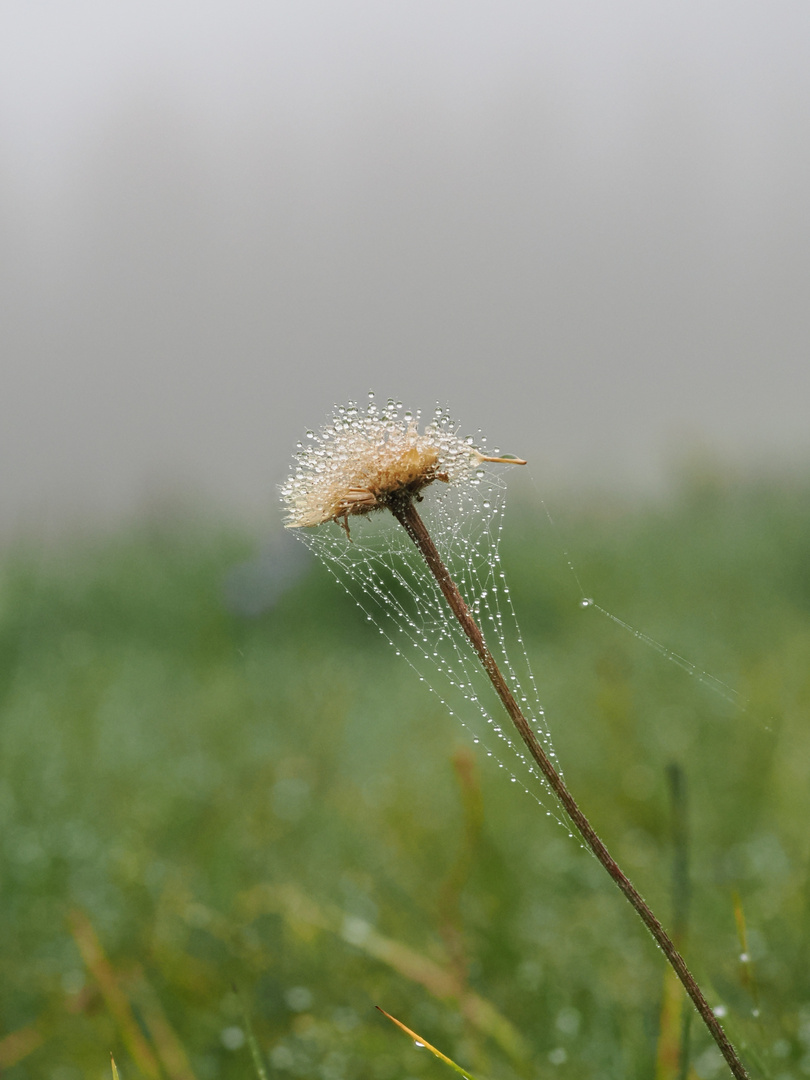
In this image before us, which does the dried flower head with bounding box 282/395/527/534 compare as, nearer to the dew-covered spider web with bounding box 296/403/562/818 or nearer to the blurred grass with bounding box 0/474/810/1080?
the dew-covered spider web with bounding box 296/403/562/818

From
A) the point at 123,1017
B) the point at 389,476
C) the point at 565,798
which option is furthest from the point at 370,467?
the point at 123,1017

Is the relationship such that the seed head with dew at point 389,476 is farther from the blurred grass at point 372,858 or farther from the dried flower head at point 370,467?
the blurred grass at point 372,858

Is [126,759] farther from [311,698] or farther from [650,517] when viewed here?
[650,517]

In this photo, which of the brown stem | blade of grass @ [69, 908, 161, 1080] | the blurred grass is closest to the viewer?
the brown stem

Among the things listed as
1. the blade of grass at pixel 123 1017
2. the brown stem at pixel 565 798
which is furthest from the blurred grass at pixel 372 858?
the brown stem at pixel 565 798

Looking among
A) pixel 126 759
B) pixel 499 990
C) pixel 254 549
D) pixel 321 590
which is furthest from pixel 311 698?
pixel 254 549

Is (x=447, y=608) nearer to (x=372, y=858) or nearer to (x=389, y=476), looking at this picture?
(x=372, y=858)

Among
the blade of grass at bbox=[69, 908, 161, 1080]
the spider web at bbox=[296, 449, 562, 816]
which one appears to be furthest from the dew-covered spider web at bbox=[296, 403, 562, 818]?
the blade of grass at bbox=[69, 908, 161, 1080]
